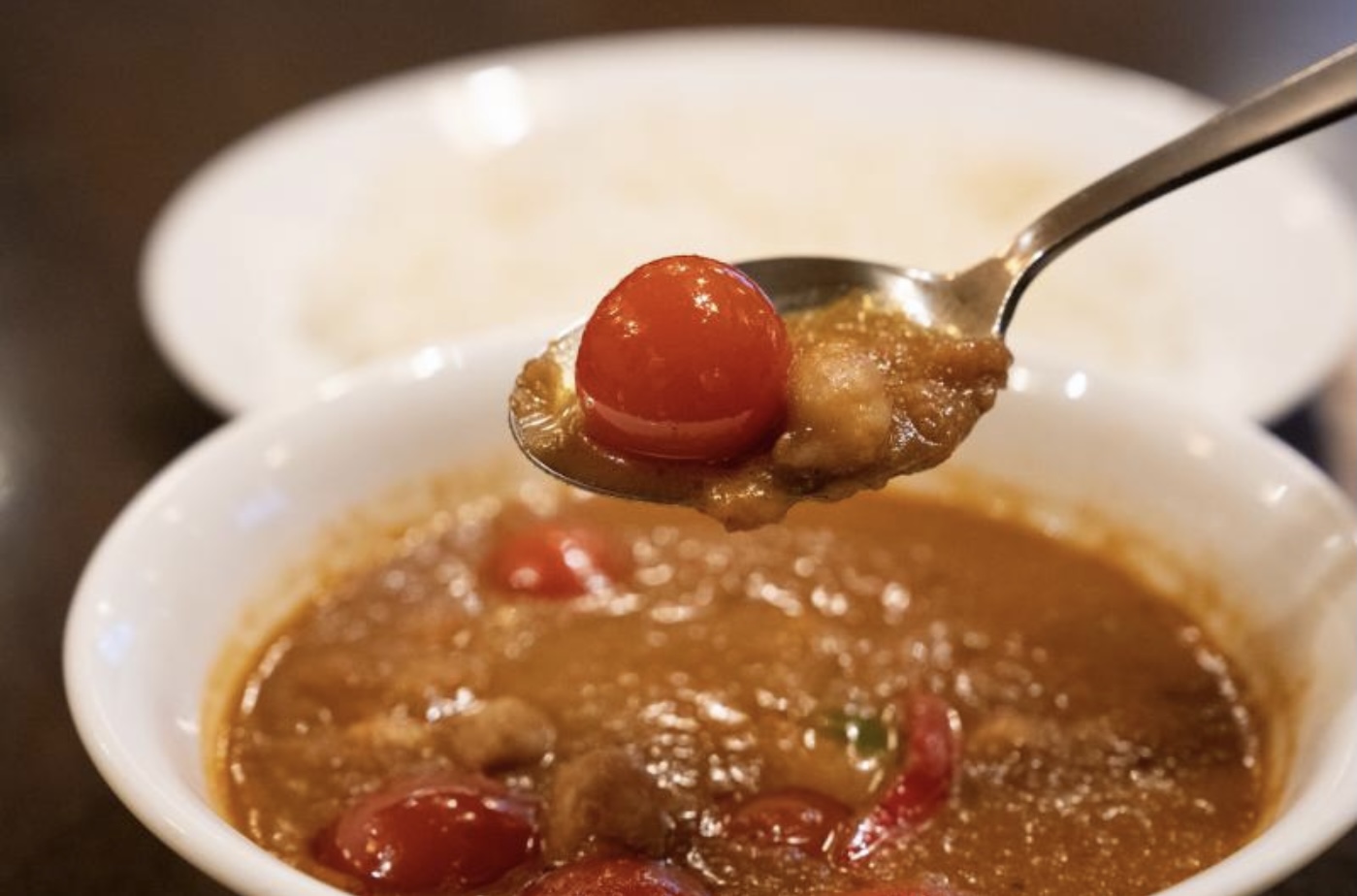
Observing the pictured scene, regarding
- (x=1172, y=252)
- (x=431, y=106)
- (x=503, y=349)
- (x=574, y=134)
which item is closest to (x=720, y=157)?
(x=574, y=134)

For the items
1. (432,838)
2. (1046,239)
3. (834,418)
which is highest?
(1046,239)

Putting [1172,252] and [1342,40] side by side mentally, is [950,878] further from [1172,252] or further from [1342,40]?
[1342,40]

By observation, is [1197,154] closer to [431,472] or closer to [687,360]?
[687,360]

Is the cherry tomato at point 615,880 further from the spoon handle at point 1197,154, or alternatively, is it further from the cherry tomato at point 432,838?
the spoon handle at point 1197,154

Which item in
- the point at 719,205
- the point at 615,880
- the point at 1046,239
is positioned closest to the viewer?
the point at 615,880

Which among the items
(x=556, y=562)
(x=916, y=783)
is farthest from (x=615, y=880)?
(x=556, y=562)
